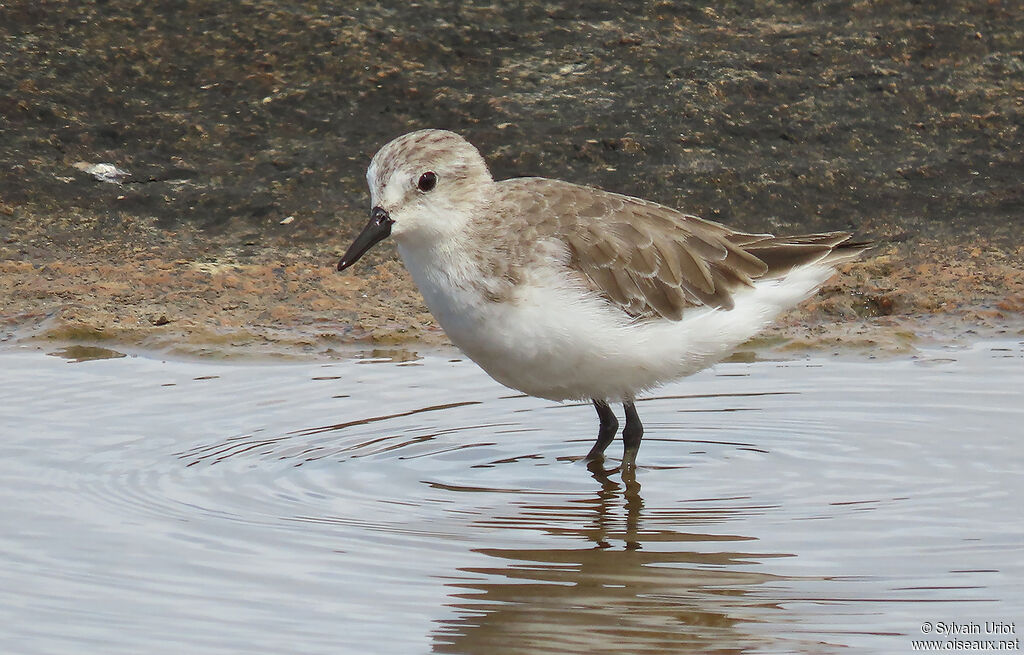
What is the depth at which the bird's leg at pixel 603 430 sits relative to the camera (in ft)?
23.7

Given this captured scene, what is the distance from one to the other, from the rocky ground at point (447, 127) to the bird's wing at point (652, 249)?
109cm

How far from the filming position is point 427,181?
6.73 meters

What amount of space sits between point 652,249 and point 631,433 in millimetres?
893

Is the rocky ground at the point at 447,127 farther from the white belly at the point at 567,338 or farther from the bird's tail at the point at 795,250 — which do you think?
the white belly at the point at 567,338

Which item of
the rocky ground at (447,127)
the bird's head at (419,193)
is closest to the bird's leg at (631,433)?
the bird's head at (419,193)

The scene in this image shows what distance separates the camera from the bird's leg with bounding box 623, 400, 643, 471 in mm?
7120

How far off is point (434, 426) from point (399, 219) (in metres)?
1.19

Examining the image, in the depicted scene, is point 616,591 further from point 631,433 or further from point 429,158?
point 429,158

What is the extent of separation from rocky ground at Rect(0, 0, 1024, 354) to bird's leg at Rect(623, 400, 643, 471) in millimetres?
1563

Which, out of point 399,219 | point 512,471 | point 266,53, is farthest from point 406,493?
point 266,53

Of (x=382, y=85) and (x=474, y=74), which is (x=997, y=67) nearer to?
(x=474, y=74)

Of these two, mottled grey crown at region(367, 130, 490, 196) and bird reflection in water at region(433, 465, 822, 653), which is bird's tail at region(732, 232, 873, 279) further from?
bird reflection in water at region(433, 465, 822, 653)

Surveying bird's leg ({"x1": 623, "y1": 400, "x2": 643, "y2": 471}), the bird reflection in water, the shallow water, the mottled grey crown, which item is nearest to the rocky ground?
the shallow water

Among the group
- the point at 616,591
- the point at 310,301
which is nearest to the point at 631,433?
the point at 616,591
